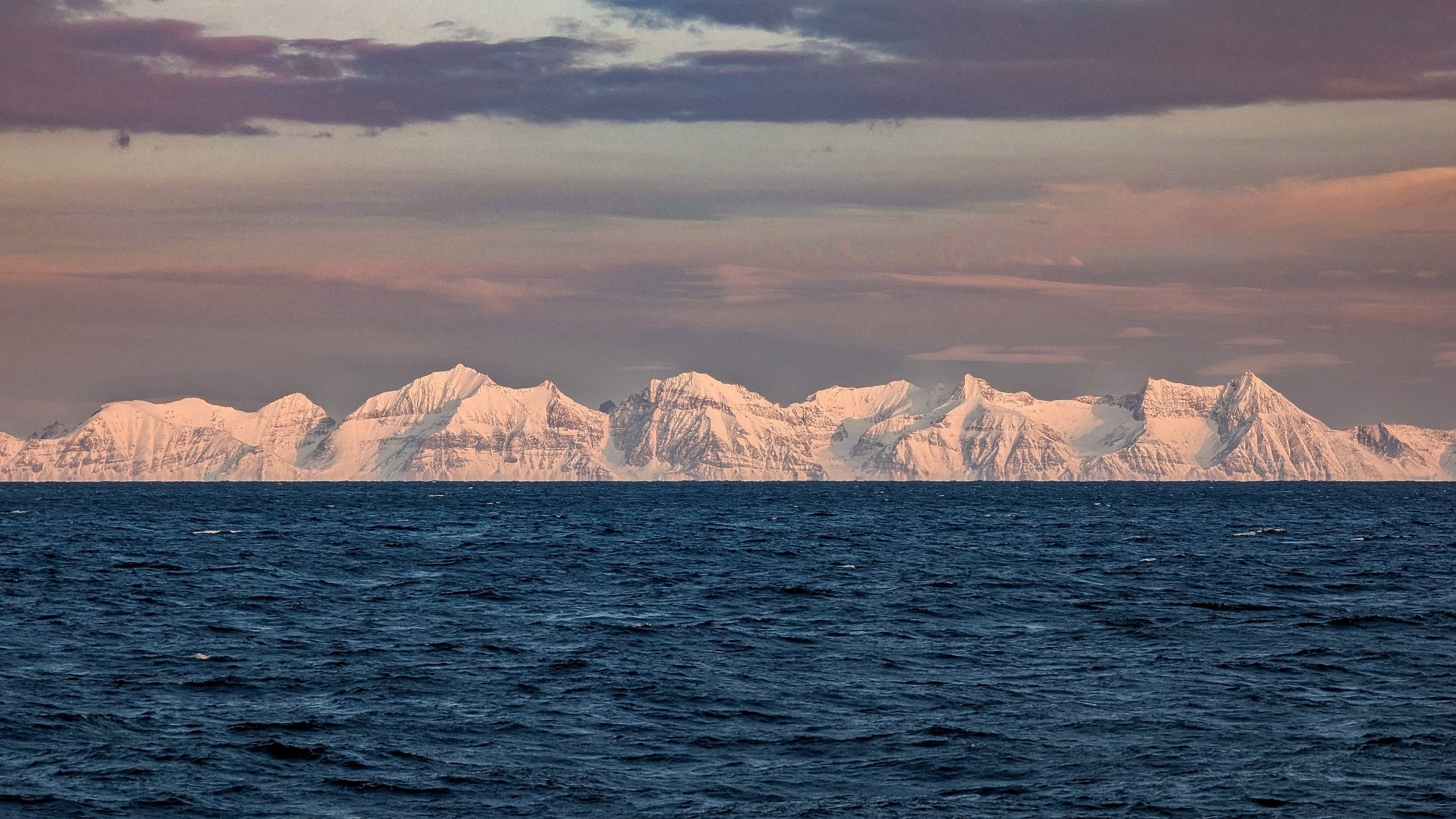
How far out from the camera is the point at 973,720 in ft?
129

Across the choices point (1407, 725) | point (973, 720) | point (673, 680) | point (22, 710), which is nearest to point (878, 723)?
point (973, 720)

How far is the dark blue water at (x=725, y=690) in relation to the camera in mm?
32031

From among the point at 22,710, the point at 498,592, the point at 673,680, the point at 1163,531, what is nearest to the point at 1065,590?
the point at 498,592

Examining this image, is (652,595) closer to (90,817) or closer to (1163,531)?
(90,817)

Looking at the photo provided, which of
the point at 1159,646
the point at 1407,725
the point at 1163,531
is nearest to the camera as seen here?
the point at 1407,725

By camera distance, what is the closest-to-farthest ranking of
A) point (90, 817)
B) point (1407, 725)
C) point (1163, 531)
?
point (90, 817) < point (1407, 725) < point (1163, 531)

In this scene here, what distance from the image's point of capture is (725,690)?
4369 centimetres

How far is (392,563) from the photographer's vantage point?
91.8m

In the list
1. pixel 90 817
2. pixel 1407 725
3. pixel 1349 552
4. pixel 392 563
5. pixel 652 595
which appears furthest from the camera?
pixel 1349 552

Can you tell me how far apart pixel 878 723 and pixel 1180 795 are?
9.38m

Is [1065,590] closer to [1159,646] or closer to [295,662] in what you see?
[1159,646]

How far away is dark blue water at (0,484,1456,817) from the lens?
3203 centimetres

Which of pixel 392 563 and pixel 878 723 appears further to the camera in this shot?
pixel 392 563

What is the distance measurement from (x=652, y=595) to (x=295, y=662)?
80.3 feet
